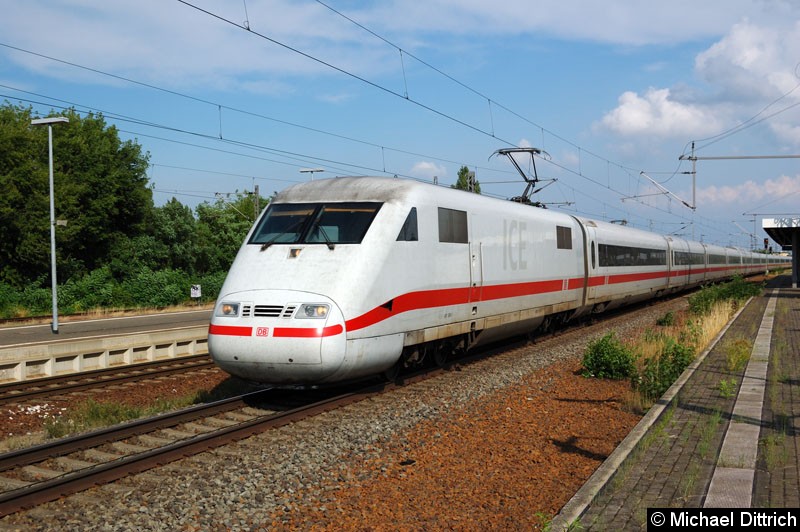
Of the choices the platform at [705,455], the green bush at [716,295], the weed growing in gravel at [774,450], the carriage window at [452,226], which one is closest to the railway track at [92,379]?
the carriage window at [452,226]

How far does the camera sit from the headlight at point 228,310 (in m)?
9.12

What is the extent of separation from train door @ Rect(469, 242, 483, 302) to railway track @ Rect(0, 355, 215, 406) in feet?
19.9

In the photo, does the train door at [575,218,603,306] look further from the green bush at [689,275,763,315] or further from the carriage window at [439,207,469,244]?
the carriage window at [439,207,469,244]

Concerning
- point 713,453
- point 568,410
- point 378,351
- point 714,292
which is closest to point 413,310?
point 378,351

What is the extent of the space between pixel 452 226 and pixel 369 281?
8.84ft

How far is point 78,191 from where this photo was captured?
38.2m

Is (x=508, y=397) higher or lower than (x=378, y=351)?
lower

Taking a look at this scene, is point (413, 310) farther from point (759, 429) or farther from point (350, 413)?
point (759, 429)

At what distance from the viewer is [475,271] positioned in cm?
1224

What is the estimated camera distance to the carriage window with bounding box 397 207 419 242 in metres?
10.2

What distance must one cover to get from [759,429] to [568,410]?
2588 mm

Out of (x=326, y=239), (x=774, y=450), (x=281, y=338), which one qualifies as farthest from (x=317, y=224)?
(x=774, y=450)

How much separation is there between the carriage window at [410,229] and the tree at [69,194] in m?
29.6

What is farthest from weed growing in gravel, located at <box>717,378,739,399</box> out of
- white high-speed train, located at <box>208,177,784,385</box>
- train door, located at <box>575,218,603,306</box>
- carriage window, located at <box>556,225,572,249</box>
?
train door, located at <box>575,218,603,306</box>
